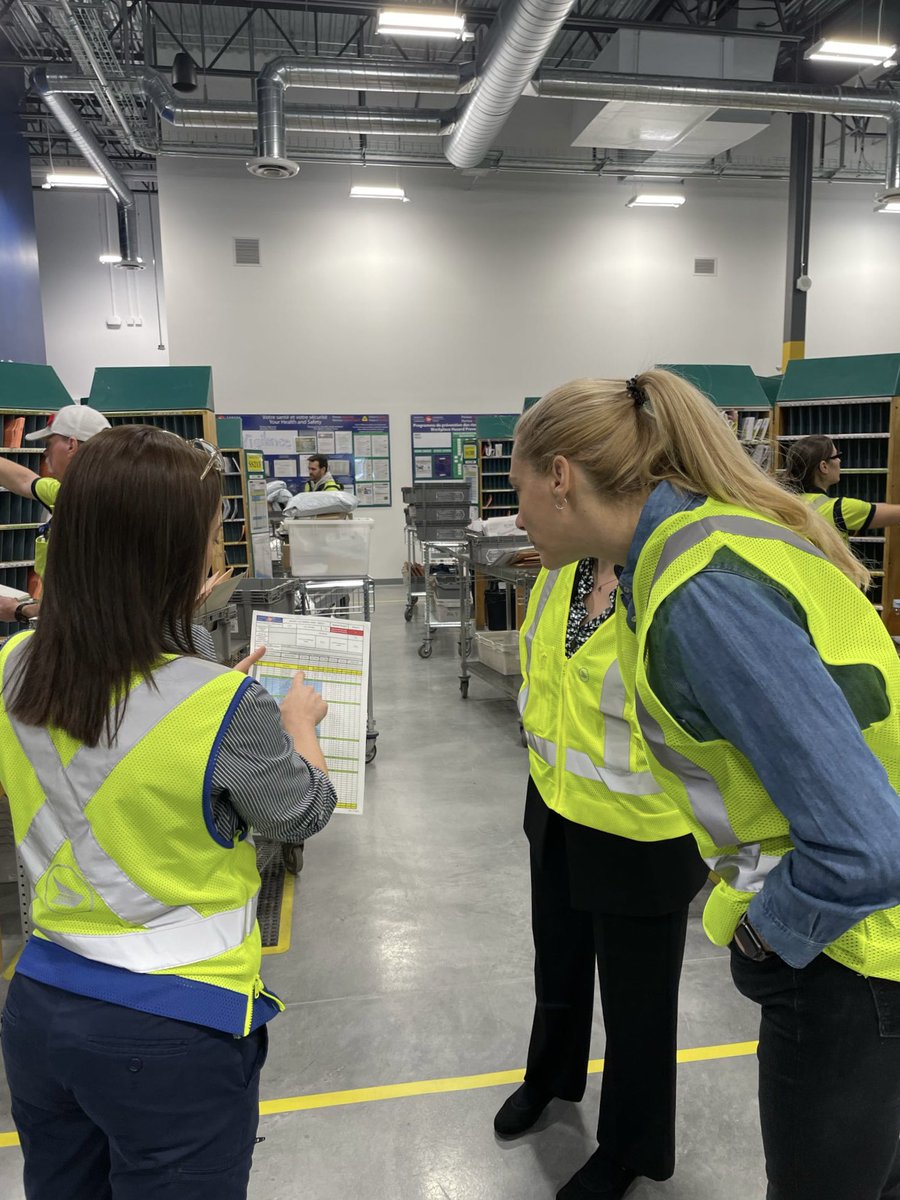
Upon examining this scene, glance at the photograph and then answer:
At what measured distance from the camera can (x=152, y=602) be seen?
1.00m

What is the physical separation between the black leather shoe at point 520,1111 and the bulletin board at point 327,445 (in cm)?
1018

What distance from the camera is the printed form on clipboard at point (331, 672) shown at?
5.13 ft

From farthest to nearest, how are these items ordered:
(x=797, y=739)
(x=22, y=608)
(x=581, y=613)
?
(x=22, y=608) < (x=581, y=613) < (x=797, y=739)

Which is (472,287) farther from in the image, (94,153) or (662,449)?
(662,449)

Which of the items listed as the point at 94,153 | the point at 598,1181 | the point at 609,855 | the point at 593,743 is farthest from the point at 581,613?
the point at 94,153

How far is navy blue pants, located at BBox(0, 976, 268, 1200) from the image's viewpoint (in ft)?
3.17

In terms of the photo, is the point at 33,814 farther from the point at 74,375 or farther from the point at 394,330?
the point at 74,375

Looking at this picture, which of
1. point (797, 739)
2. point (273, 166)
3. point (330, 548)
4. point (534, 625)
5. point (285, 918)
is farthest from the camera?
point (273, 166)

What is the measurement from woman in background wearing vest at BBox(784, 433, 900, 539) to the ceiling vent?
9172mm

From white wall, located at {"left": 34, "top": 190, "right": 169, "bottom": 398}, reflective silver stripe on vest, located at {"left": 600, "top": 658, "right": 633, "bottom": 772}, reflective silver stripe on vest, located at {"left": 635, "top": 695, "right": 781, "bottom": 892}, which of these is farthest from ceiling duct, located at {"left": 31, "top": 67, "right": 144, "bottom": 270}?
reflective silver stripe on vest, located at {"left": 635, "top": 695, "right": 781, "bottom": 892}

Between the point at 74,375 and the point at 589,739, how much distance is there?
48.2ft

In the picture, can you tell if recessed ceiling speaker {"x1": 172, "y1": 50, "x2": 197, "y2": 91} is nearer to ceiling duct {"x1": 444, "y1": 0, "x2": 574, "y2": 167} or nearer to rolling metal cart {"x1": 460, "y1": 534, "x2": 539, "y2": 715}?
ceiling duct {"x1": 444, "y1": 0, "x2": 574, "y2": 167}

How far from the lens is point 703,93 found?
7.94 metres

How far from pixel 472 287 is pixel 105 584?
38.6ft
